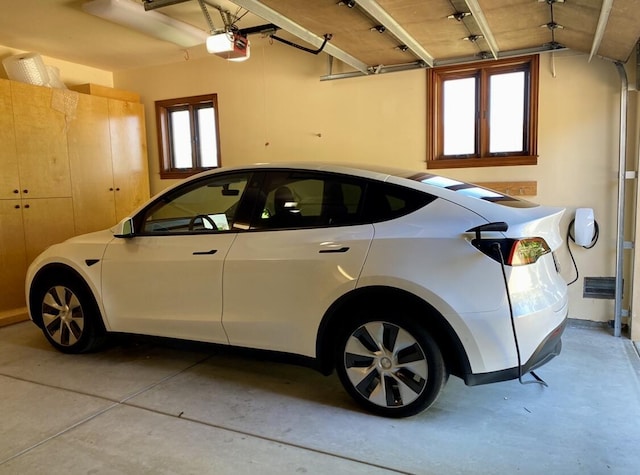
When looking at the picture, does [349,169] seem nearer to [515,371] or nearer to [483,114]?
[515,371]

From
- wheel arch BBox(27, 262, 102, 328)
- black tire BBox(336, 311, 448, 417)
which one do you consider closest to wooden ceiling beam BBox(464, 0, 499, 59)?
black tire BBox(336, 311, 448, 417)

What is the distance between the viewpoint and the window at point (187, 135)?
19.0 ft

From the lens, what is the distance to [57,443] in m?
2.38

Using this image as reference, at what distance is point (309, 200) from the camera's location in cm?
278

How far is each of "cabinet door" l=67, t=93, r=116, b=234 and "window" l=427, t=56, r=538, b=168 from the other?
3.87 metres

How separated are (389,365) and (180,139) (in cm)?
471

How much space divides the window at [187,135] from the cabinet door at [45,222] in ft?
4.46

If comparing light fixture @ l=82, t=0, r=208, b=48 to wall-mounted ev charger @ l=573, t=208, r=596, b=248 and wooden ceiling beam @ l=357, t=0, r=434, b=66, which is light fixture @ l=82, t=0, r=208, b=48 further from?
wall-mounted ev charger @ l=573, t=208, r=596, b=248

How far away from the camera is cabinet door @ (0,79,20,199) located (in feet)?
15.3

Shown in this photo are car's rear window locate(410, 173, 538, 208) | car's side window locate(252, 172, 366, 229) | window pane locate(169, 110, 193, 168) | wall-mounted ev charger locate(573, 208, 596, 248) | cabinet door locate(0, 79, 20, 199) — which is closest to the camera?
car's rear window locate(410, 173, 538, 208)

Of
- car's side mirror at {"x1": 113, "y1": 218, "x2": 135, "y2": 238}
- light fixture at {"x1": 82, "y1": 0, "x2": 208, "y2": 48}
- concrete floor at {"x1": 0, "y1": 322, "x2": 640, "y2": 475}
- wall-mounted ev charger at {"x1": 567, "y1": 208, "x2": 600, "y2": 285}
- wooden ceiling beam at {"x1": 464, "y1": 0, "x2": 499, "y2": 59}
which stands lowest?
concrete floor at {"x1": 0, "y1": 322, "x2": 640, "y2": 475}

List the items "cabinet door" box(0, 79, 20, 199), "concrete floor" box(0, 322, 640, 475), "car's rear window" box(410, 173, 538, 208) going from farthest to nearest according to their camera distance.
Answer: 1. "cabinet door" box(0, 79, 20, 199)
2. "car's rear window" box(410, 173, 538, 208)
3. "concrete floor" box(0, 322, 640, 475)

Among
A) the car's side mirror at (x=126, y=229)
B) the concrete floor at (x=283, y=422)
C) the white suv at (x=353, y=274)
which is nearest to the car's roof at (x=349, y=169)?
the white suv at (x=353, y=274)

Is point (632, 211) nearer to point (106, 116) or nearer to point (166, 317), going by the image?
point (166, 317)
